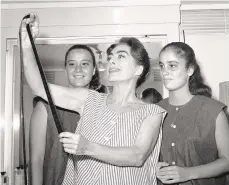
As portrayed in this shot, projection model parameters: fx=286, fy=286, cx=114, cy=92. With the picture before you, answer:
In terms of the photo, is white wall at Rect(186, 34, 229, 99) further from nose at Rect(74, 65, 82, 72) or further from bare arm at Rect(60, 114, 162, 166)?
bare arm at Rect(60, 114, 162, 166)

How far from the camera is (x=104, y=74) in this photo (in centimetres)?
173

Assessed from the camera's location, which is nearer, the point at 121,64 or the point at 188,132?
the point at 121,64

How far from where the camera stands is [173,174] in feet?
3.41

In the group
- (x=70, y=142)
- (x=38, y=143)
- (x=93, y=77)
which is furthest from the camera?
(x=93, y=77)

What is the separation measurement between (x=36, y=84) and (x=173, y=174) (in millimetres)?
580

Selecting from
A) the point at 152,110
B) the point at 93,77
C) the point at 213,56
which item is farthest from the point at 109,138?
the point at 213,56

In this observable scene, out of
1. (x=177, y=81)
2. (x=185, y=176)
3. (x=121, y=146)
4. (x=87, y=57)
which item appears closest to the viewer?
(x=121, y=146)

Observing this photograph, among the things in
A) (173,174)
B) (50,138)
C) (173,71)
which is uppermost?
(173,71)

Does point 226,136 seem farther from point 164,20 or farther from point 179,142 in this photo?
point 164,20

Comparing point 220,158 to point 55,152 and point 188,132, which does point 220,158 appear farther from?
point 55,152

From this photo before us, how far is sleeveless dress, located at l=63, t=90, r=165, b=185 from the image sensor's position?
0.88m

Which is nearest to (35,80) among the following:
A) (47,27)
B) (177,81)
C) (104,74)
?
(177,81)

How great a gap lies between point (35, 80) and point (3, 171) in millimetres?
1012

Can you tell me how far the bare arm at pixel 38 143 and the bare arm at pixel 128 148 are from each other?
70cm
